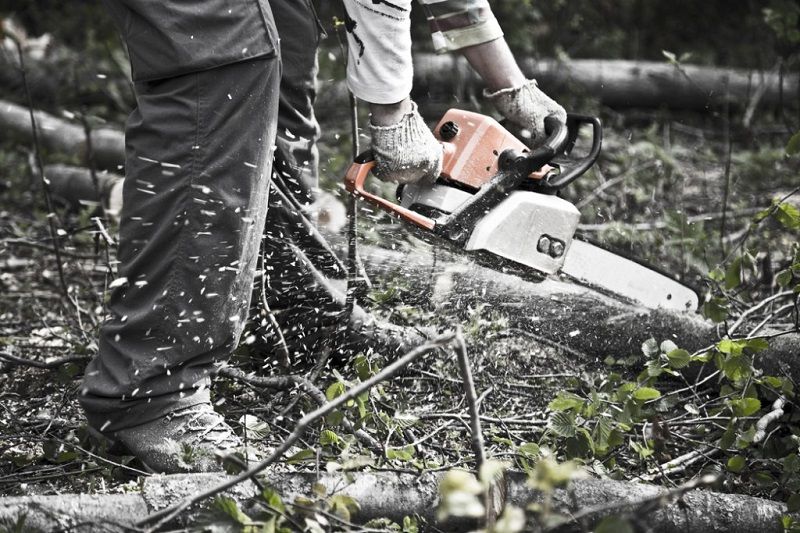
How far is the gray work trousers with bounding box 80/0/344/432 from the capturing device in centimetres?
194

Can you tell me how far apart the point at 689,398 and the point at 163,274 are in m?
1.42

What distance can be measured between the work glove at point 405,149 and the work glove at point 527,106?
30cm

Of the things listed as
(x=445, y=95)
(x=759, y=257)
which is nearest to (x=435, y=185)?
(x=759, y=257)

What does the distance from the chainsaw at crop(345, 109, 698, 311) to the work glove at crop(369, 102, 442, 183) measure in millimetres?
73

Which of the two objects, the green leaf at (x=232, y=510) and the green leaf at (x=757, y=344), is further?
the green leaf at (x=757, y=344)

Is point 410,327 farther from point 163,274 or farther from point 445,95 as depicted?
point 445,95

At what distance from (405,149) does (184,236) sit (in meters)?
0.65

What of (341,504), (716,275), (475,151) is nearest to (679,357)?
(716,275)

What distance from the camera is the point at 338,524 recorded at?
1604 mm

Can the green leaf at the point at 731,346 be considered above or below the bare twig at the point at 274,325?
above

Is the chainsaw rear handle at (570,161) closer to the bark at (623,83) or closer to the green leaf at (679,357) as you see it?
the green leaf at (679,357)

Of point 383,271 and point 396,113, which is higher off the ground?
point 396,113

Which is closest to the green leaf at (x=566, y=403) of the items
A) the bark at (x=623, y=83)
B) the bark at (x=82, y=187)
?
the bark at (x=82, y=187)

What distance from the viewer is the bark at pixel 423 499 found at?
1.62 metres
